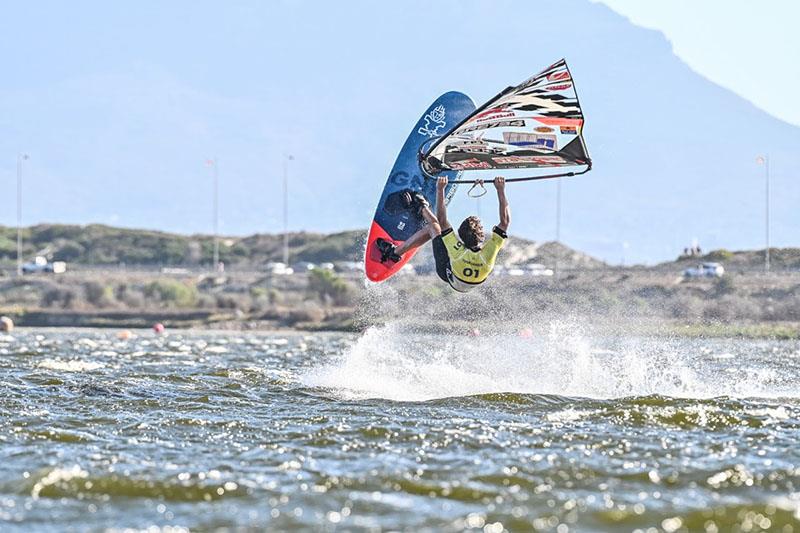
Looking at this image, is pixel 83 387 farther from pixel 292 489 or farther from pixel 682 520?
pixel 682 520

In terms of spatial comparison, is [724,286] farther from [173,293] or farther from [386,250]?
[386,250]

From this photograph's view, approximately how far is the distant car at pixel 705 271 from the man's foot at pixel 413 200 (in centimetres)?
5670

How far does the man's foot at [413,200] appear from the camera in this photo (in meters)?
18.1

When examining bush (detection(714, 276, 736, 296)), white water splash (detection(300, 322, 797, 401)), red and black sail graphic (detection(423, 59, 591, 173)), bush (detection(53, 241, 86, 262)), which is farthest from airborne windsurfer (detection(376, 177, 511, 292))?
bush (detection(53, 241, 86, 262))

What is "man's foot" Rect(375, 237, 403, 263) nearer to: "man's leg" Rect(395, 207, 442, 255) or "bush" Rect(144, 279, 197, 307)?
"man's leg" Rect(395, 207, 442, 255)

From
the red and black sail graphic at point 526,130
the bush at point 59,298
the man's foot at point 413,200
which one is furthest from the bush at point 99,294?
the red and black sail graphic at point 526,130

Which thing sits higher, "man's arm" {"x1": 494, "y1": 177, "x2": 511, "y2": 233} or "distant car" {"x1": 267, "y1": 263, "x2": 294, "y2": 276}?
"man's arm" {"x1": 494, "y1": 177, "x2": 511, "y2": 233}

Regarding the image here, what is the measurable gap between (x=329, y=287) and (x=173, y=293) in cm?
865

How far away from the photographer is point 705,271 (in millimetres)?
74562

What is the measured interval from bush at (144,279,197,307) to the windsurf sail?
53.3 m

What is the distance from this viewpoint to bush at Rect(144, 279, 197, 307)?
69688mm

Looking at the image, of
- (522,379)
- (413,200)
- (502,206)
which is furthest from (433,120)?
(522,379)

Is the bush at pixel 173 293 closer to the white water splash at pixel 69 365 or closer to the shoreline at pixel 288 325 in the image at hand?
the shoreline at pixel 288 325

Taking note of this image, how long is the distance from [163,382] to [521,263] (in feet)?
221
